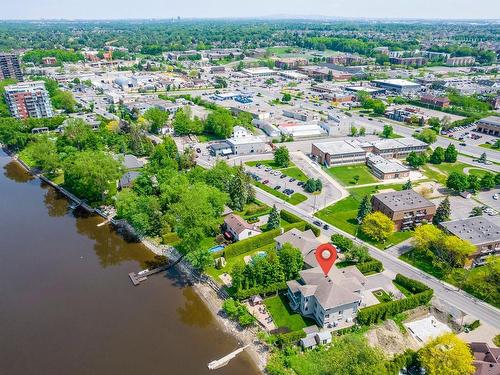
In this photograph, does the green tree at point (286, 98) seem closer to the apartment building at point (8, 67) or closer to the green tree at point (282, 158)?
the green tree at point (282, 158)

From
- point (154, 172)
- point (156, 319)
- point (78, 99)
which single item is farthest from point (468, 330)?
point (78, 99)

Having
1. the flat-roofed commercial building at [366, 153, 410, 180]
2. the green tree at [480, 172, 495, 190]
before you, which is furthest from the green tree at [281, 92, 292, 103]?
the green tree at [480, 172, 495, 190]

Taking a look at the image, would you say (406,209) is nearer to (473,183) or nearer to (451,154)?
(473,183)

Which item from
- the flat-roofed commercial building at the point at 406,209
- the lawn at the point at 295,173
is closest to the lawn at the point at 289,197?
the lawn at the point at 295,173

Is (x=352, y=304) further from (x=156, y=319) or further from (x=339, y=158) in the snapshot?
(x=339, y=158)

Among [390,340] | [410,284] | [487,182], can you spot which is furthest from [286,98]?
[390,340]

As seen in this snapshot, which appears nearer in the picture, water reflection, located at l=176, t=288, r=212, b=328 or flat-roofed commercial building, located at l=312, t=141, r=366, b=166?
water reflection, located at l=176, t=288, r=212, b=328

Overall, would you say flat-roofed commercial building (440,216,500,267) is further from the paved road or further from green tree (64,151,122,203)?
green tree (64,151,122,203)
